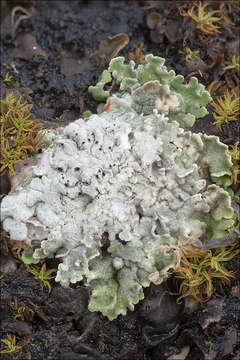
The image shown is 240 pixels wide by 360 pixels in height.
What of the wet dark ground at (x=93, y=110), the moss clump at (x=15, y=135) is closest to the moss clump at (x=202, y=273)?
the wet dark ground at (x=93, y=110)

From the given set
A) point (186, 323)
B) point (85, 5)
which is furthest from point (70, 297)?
point (85, 5)

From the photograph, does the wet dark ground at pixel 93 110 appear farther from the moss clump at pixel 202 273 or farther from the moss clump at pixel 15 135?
the moss clump at pixel 15 135

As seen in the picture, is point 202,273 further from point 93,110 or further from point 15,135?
point 15,135

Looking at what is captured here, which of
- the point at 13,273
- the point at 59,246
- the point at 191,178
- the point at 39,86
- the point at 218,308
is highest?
the point at 39,86

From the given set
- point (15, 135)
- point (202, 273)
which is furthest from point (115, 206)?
point (15, 135)

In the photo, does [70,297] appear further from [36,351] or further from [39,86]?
[39,86]

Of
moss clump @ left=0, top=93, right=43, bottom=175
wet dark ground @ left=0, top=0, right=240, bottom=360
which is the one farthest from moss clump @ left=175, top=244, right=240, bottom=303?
moss clump @ left=0, top=93, right=43, bottom=175
